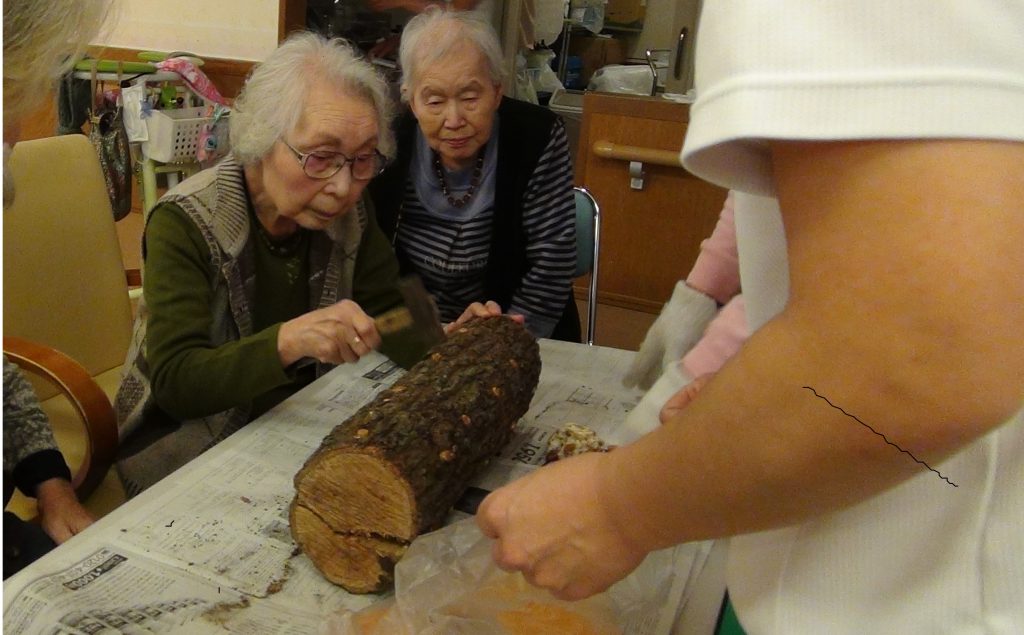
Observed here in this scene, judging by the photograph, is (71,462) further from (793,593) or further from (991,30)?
(991,30)

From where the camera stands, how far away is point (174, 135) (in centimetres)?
268

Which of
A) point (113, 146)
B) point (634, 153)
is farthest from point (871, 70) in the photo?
point (634, 153)

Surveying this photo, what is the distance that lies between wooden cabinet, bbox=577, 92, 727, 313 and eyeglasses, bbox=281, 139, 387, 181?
2066mm

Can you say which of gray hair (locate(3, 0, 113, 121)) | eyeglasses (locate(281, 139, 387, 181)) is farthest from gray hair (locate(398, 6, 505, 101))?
gray hair (locate(3, 0, 113, 121))

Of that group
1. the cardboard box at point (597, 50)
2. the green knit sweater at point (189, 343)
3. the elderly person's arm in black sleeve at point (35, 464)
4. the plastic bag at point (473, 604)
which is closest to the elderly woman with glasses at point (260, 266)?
the green knit sweater at point (189, 343)

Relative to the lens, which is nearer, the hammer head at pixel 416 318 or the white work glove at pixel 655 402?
the white work glove at pixel 655 402

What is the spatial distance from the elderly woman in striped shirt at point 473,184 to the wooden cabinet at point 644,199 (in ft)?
4.66

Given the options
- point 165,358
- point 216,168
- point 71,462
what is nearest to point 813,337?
A: point 165,358

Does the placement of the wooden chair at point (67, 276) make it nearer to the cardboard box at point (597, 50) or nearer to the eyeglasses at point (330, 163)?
the eyeglasses at point (330, 163)

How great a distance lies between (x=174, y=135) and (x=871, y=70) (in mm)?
2656

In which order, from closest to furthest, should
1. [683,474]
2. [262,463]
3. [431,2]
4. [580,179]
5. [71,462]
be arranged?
[683,474] < [262,463] < [71,462] < [431,2] < [580,179]

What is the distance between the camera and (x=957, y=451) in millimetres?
426

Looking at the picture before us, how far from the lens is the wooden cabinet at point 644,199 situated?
3.54m

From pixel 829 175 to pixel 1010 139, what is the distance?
0.26 ft
